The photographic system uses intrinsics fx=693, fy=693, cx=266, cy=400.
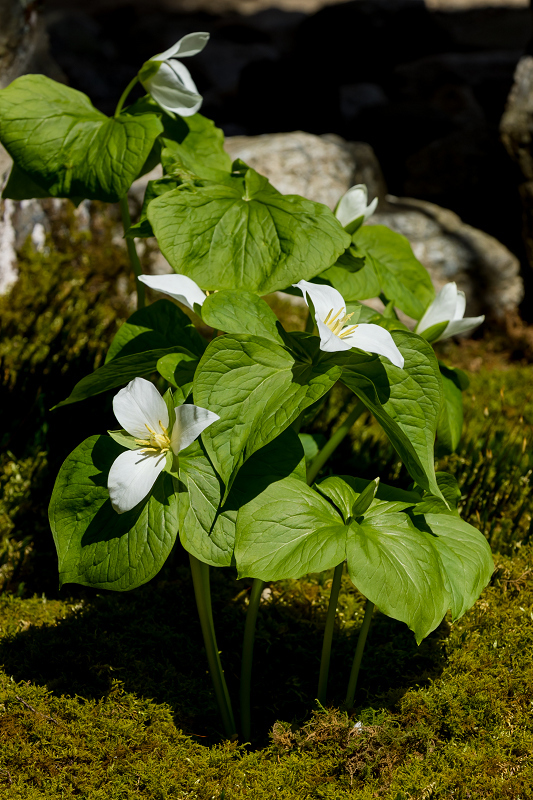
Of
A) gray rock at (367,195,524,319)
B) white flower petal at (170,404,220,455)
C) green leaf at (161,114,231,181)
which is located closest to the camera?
white flower petal at (170,404,220,455)

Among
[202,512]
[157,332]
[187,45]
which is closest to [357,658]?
[202,512]

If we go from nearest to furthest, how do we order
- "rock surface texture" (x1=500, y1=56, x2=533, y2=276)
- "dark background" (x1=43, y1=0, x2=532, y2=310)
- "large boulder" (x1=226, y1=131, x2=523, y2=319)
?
"rock surface texture" (x1=500, y1=56, x2=533, y2=276), "large boulder" (x1=226, y1=131, x2=523, y2=319), "dark background" (x1=43, y1=0, x2=532, y2=310)

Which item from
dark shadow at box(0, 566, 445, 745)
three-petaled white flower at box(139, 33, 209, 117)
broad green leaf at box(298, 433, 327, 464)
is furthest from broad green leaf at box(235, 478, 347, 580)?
three-petaled white flower at box(139, 33, 209, 117)

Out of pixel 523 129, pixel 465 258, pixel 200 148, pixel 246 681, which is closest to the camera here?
pixel 246 681

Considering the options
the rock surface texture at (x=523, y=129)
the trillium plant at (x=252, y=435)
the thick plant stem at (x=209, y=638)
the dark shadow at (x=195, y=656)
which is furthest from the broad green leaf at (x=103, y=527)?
the rock surface texture at (x=523, y=129)

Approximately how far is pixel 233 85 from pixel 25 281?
6063mm

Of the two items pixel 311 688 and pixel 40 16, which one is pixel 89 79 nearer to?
pixel 40 16

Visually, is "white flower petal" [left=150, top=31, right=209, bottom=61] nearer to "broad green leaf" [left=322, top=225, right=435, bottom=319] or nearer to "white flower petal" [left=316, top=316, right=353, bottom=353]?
"broad green leaf" [left=322, top=225, right=435, bottom=319]

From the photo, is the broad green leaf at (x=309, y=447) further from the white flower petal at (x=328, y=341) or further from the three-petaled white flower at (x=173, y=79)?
the three-petaled white flower at (x=173, y=79)

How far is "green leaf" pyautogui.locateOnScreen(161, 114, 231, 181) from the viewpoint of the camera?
2.06m

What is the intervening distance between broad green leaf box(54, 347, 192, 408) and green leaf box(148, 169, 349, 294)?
0.63ft

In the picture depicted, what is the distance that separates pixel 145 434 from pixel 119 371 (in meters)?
0.19

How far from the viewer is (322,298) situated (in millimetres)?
1463

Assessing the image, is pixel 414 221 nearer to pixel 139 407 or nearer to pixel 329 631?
pixel 329 631
